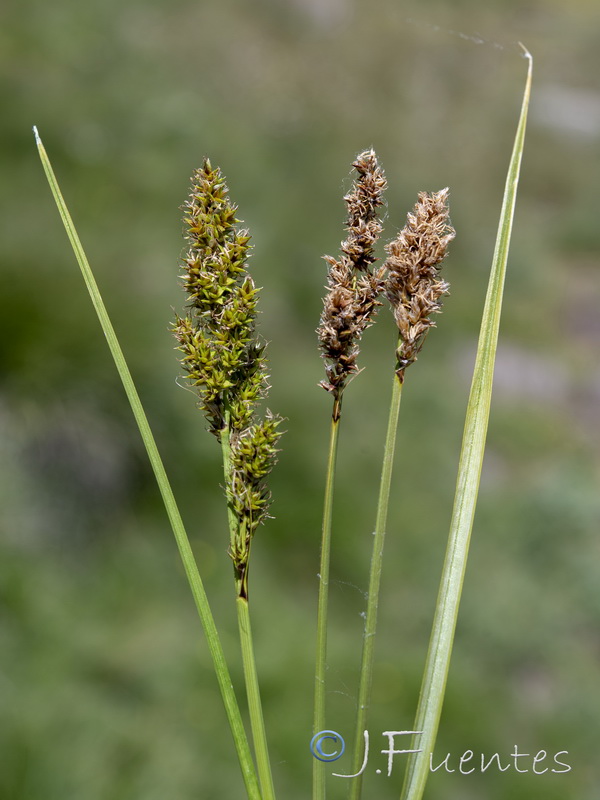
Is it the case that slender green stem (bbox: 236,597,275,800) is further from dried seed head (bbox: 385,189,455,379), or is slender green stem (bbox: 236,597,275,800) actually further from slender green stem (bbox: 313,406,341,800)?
dried seed head (bbox: 385,189,455,379)

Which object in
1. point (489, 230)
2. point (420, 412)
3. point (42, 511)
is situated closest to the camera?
point (42, 511)

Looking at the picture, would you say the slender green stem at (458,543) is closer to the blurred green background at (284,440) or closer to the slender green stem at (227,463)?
the slender green stem at (227,463)

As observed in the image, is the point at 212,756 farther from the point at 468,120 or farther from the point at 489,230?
the point at 468,120

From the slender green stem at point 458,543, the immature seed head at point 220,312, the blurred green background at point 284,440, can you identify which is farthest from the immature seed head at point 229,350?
the blurred green background at point 284,440

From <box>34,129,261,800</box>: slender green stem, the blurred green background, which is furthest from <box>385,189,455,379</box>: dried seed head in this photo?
the blurred green background

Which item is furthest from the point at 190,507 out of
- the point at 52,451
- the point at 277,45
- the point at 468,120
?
the point at 468,120
